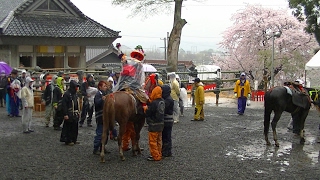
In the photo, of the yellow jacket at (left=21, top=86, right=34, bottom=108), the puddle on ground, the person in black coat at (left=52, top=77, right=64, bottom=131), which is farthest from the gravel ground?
→ the yellow jacket at (left=21, top=86, right=34, bottom=108)

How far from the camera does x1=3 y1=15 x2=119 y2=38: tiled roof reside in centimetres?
2131

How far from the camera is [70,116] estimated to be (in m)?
10.0

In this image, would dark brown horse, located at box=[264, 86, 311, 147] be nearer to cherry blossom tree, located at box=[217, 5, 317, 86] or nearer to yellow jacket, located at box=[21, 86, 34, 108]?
yellow jacket, located at box=[21, 86, 34, 108]

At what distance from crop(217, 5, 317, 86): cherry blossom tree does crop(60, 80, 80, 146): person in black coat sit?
19.6m

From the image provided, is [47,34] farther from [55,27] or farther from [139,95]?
[139,95]

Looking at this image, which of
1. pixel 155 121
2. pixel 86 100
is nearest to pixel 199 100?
pixel 86 100

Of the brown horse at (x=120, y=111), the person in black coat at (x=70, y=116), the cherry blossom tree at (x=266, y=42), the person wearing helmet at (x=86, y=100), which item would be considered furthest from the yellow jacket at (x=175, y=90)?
the cherry blossom tree at (x=266, y=42)

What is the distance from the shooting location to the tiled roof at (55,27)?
2131 centimetres

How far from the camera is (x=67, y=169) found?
25.9 ft

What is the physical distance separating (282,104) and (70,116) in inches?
201

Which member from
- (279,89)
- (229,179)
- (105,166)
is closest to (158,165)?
(105,166)

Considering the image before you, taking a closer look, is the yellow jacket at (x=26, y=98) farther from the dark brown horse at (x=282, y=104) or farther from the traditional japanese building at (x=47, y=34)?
the traditional japanese building at (x=47, y=34)

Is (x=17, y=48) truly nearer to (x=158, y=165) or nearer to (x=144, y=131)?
(x=144, y=131)

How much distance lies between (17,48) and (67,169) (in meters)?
15.5
